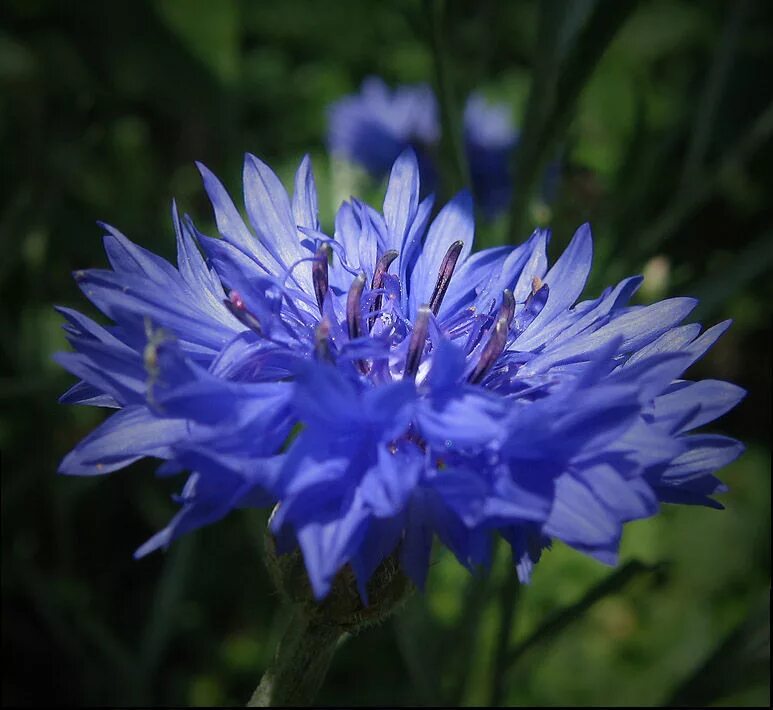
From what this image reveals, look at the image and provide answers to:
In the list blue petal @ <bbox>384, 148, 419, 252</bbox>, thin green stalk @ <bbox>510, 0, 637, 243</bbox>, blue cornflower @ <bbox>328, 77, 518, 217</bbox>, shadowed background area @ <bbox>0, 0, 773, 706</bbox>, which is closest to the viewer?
blue petal @ <bbox>384, 148, 419, 252</bbox>

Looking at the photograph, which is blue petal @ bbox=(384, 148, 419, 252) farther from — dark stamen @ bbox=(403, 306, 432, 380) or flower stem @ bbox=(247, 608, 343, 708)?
flower stem @ bbox=(247, 608, 343, 708)

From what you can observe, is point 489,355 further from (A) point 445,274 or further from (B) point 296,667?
(B) point 296,667

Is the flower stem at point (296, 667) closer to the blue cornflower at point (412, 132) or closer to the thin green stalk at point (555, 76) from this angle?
the thin green stalk at point (555, 76)

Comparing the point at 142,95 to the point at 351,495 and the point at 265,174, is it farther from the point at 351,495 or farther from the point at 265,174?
the point at 351,495

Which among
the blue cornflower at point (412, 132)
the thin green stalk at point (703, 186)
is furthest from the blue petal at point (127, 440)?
the blue cornflower at point (412, 132)

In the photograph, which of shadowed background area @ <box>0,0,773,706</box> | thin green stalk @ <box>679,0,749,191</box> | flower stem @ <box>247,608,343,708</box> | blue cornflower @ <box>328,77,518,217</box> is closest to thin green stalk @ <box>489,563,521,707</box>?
shadowed background area @ <box>0,0,773,706</box>

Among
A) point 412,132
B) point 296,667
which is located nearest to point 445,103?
point 296,667

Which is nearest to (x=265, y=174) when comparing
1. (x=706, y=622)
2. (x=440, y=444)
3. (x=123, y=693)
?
(x=440, y=444)
